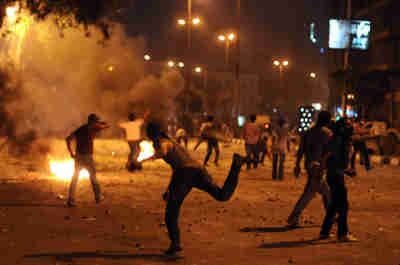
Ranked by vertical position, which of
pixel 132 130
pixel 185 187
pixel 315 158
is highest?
pixel 132 130

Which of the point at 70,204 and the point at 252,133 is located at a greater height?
the point at 252,133

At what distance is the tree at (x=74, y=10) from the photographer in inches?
526

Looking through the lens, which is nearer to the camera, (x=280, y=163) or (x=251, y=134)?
(x=280, y=163)

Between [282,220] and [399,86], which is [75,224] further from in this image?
[399,86]

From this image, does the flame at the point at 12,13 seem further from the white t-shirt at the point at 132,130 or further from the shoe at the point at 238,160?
the shoe at the point at 238,160

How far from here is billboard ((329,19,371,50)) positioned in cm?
2364

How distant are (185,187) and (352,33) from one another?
18.4 m

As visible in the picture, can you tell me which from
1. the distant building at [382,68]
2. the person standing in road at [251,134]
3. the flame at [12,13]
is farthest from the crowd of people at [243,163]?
the distant building at [382,68]

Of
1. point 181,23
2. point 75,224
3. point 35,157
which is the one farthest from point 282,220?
point 181,23

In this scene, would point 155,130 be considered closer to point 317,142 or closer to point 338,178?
point 338,178

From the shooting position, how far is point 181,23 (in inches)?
1313

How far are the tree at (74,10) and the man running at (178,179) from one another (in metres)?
7.77

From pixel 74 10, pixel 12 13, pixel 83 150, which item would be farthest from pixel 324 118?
pixel 12 13

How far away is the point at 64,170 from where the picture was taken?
16266 millimetres
